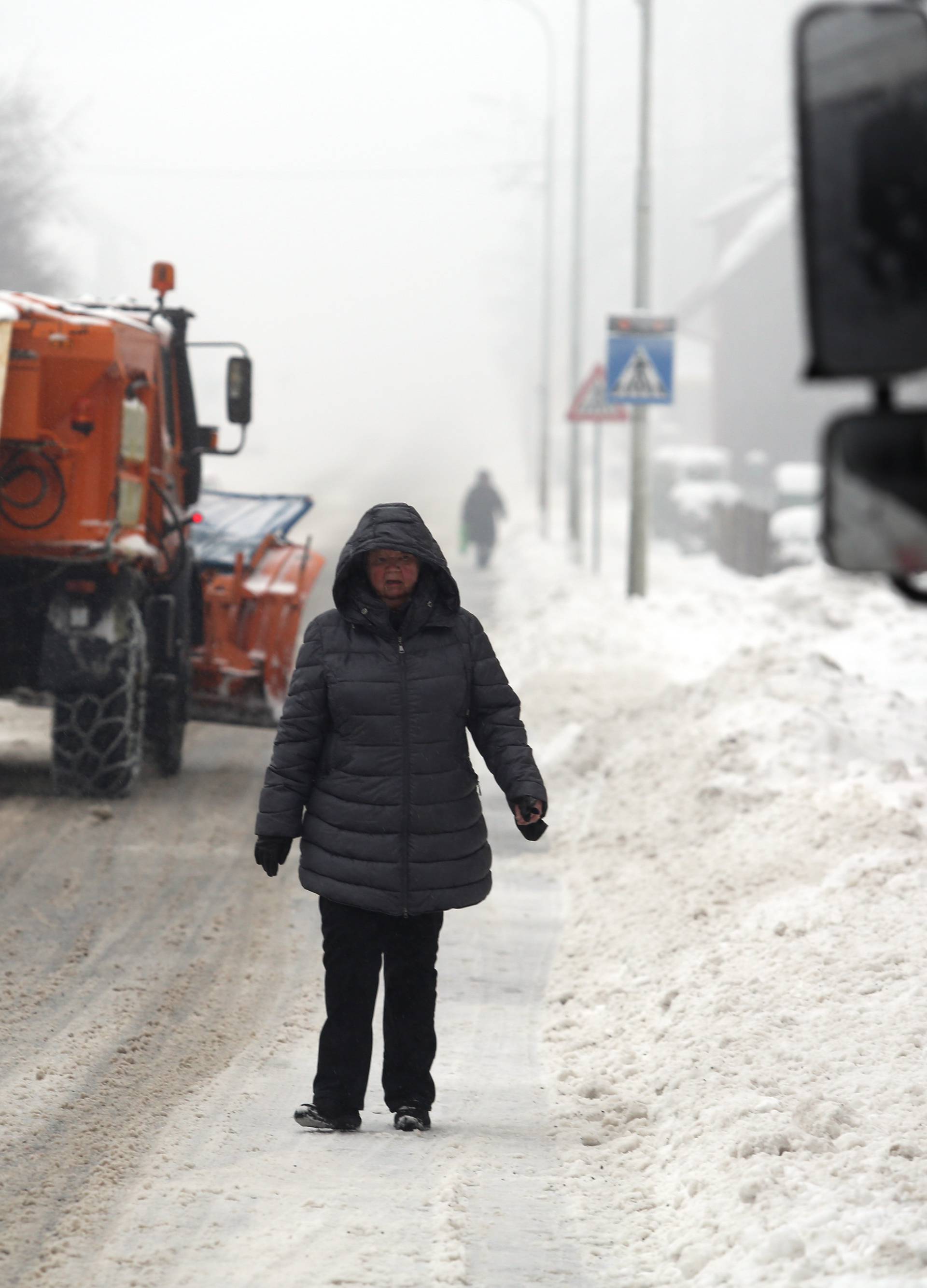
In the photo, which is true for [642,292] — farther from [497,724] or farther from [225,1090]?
[225,1090]

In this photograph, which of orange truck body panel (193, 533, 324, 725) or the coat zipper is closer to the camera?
the coat zipper

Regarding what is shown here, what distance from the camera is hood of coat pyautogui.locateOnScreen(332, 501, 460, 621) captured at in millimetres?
5152

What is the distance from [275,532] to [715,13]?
264ft

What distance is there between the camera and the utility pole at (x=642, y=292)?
733 inches

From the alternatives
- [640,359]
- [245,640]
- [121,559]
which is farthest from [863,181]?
[640,359]

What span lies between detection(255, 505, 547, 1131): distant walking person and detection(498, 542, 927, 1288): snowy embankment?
69 centimetres

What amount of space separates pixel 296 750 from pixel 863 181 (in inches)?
122

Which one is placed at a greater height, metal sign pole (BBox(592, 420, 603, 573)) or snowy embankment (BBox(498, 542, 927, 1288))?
metal sign pole (BBox(592, 420, 603, 573))

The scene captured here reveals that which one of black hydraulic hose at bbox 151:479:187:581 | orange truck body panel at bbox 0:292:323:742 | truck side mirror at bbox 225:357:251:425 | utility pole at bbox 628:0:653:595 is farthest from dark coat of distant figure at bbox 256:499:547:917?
utility pole at bbox 628:0:653:595

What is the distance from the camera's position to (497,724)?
535 cm

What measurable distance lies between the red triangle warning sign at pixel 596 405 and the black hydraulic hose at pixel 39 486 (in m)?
11.4

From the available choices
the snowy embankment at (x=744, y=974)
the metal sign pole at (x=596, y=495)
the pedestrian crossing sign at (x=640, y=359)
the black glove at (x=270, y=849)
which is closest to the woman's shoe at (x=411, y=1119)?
the snowy embankment at (x=744, y=974)

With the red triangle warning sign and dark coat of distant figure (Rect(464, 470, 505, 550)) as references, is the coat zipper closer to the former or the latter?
the red triangle warning sign

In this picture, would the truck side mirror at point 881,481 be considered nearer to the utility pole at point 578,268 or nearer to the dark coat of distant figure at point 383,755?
the dark coat of distant figure at point 383,755
